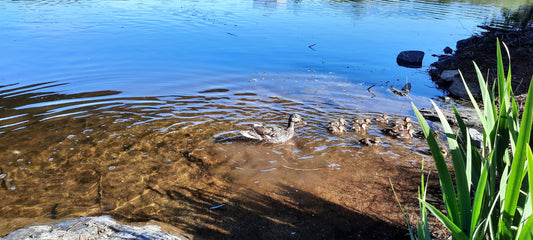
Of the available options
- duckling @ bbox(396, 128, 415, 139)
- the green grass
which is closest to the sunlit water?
duckling @ bbox(396, 128, 415, 139)

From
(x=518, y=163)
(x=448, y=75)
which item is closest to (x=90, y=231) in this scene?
(x=518, y=163)

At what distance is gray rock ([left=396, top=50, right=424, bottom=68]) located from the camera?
47.3 ft

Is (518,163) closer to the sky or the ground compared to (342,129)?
closer to the sky

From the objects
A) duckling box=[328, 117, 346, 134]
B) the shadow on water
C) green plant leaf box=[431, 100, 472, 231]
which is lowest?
the shadow on water

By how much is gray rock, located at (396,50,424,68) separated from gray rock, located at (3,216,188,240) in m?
12.4

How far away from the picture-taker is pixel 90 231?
4270 mm

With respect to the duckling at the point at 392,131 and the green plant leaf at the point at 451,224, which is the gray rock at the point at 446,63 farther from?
the green plant leaf at the point at 451,224

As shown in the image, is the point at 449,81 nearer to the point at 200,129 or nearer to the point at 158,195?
the point at 200,129

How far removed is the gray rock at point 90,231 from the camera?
13.6 feet

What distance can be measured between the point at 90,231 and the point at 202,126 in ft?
13.2

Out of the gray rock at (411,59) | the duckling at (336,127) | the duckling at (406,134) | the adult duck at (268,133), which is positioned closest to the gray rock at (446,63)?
the gray rock at (411,59)

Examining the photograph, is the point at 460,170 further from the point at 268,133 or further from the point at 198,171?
the point at 268,133

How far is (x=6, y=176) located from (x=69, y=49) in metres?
9.59

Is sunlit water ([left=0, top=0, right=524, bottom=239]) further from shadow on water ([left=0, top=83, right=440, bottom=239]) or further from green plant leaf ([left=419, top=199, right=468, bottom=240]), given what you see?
green plant leaf ([left=419, top=199, right=468, bottom=240])
